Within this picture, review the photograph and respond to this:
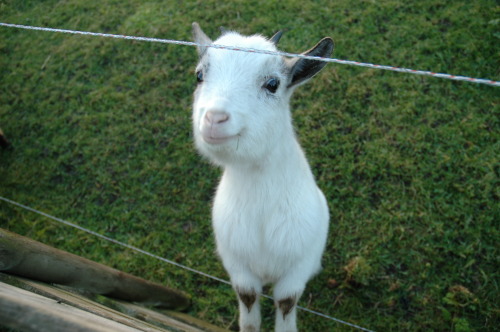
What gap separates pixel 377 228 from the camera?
3.48 metres

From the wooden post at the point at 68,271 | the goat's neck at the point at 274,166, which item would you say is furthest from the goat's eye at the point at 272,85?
the wooden post at the point at 68,271

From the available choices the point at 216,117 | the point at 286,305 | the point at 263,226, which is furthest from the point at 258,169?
the point at 286,305

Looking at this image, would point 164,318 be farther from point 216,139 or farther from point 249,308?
point 216,139

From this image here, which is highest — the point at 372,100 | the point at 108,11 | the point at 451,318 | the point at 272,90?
the point at 108,11

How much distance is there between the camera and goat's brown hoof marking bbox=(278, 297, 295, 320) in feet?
8.13

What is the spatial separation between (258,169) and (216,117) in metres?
0.54

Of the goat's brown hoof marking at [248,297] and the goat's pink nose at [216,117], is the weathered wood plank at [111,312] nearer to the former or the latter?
the goat's brown hoof marking at [248,297]

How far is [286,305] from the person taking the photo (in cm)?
251

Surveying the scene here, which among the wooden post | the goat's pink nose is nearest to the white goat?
the goat's pink nose

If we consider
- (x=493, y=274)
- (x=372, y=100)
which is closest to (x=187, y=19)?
(x=372, y=100)

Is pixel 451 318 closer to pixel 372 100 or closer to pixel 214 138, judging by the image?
pixel 372 100

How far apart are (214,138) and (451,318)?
102 inches

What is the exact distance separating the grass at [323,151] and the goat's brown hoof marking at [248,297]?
730 millimetres

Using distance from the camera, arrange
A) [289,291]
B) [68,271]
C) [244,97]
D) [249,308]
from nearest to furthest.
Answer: [244,97] < [68,271] < [289,291] < [249,308]
